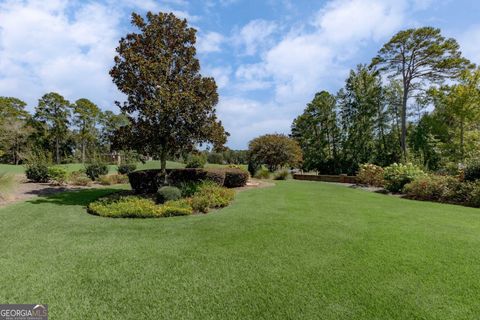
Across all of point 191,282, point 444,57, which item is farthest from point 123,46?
point 444,57

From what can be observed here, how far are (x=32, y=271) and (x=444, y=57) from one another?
23.0 metres

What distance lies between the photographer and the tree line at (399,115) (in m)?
17.3

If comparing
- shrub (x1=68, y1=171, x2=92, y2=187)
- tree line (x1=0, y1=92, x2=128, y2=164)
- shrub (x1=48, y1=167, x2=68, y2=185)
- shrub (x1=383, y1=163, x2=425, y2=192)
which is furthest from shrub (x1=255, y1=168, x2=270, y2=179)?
tree line (x1=0, y1=92, x2=128, y2=164)

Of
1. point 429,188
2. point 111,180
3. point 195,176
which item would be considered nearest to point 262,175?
point 195,176

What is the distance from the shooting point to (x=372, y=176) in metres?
14.2

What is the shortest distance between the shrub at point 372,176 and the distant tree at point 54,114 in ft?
111

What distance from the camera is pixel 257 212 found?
6.66 metres

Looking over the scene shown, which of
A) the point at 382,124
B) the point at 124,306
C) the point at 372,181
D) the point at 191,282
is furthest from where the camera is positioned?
the point at 382,124

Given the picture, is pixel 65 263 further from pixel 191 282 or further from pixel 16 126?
pixel 16 126

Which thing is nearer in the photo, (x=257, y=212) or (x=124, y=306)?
(x=124, y=306)

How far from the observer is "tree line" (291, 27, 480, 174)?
17.3m

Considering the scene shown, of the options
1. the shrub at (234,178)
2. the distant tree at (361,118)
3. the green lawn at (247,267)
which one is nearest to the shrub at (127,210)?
the green lawn at (247,267)

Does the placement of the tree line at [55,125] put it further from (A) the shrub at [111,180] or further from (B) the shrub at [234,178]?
(B) the shrub at [234,178]

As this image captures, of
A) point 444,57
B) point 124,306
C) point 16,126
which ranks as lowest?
Result: point 124,306
